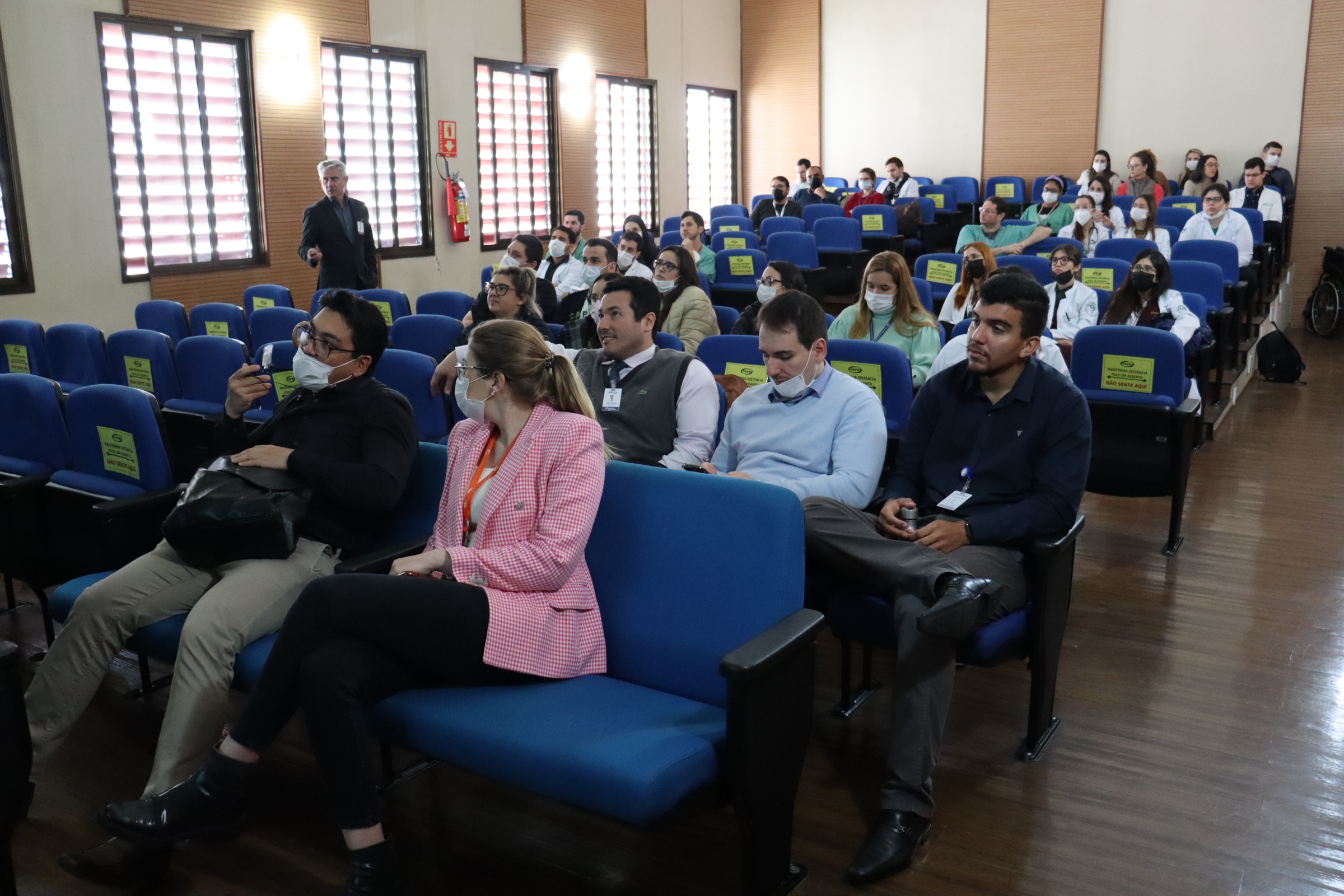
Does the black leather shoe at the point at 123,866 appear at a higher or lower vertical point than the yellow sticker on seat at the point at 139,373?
lower

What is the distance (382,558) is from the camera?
2465 mm

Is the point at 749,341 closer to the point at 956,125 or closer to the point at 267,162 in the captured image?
the point at 267,162

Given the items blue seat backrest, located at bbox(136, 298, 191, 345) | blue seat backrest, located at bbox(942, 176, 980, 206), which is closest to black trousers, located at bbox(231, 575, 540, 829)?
blue seat backrest, located at bbox(136, 298, 191, 345)

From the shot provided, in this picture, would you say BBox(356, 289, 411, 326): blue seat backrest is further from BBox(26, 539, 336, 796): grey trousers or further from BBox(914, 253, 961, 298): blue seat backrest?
BBox(26, 539, 336, 796): grey trousers

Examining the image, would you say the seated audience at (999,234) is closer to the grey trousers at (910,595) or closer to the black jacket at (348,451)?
the grey trousers at (910,595)

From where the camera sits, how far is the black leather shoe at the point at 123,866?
7.41 ft

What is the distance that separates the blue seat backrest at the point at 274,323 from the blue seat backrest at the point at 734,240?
3730mm

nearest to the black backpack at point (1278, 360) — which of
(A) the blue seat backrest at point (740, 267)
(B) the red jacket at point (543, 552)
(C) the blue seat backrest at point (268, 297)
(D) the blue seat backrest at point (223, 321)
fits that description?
(A) the blue seat backrest at point (740, 267)

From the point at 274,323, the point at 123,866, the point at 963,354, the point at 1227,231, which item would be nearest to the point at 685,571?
the point at 123,866

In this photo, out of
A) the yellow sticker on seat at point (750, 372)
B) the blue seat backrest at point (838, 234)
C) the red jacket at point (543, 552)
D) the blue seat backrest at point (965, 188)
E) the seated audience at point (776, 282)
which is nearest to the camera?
the red jacket at point (543, 552)

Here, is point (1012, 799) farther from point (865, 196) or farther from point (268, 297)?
point (865, 196)

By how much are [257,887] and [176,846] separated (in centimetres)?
28

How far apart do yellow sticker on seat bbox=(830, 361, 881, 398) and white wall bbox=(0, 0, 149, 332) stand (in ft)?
19.4

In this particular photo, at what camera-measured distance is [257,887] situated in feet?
7.36
